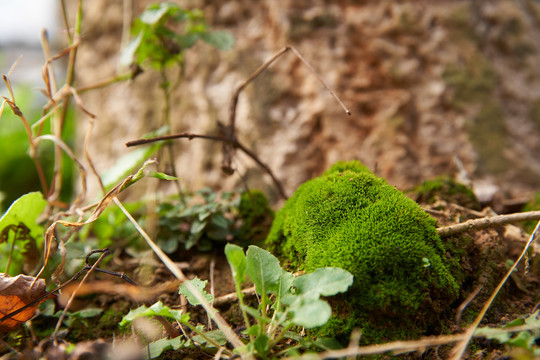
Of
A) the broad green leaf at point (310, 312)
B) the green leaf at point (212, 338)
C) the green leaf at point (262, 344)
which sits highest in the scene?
the broad green leaf at point (310, 312)

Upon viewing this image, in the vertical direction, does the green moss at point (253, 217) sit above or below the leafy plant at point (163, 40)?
below

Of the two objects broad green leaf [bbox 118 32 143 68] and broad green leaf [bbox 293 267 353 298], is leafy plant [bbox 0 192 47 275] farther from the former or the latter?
broad green leaf [bbox 293 267 353 298]

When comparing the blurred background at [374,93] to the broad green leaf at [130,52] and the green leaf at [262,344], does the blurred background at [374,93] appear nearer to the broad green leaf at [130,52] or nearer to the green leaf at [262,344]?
the broad green leaf at [130,52]

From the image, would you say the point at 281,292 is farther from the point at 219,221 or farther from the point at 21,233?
the point at 21,233

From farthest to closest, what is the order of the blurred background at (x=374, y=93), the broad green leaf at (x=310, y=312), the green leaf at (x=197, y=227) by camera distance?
1. the blurred background at (x=374, y=93)
2. the green leaf at (x=197, y=227)
3. the broad green leaf at (x=310, y=312)

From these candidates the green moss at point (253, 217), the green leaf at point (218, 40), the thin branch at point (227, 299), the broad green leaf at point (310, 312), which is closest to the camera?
the broad green leaf at point (310, 312)

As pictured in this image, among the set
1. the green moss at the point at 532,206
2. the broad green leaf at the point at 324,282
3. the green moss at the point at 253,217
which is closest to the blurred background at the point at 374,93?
the green moss at the point at 532,206

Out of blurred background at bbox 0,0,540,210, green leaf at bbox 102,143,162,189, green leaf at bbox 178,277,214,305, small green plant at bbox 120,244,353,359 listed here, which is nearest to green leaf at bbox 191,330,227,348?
small green plant at bbox 120,244,353,359
